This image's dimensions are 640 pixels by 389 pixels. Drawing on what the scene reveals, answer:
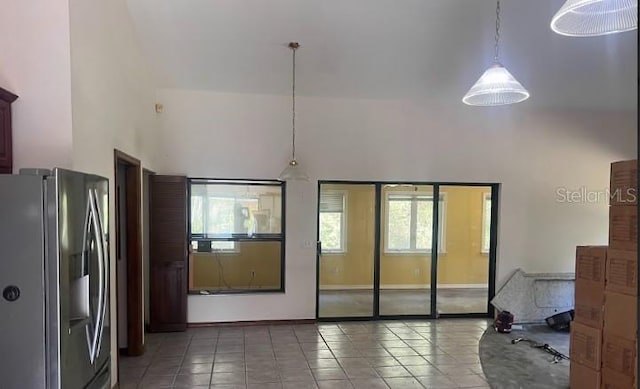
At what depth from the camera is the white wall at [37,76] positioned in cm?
265

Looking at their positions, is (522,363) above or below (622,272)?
below

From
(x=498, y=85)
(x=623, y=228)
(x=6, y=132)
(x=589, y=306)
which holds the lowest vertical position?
(x=589, y=306)

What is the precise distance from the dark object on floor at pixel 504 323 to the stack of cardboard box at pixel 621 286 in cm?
224

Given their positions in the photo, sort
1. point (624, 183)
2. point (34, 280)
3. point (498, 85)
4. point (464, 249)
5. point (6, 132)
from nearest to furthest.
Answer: point (34, 280) < point (6, 132) < point (498, 85) < point (624, 183) < point (464, 249)

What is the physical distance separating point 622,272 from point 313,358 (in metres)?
3.04

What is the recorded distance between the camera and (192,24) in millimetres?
4285

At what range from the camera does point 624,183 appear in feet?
10.7

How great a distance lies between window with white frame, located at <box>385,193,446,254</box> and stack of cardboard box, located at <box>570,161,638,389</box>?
8.59 feet

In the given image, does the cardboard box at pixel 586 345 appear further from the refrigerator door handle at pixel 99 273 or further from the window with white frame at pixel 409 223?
the refrigerator door handle at pixel 99 273

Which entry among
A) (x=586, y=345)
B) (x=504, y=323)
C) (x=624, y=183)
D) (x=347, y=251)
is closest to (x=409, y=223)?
(x=347, y=251)

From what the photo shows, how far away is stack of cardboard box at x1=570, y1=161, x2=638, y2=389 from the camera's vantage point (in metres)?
3.22

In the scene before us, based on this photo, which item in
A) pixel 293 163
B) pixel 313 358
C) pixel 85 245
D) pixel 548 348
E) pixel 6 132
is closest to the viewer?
pixel 85 245

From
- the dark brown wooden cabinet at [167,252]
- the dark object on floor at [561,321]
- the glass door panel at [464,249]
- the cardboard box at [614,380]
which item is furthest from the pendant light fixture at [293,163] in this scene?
the dark object on floor at [561,321]

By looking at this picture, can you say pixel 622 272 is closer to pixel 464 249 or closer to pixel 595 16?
pixel 595 16
